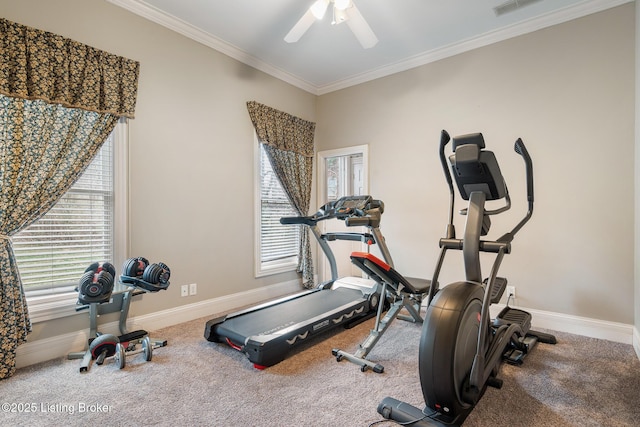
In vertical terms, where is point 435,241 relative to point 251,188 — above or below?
below

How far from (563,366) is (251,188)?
11.4 feet

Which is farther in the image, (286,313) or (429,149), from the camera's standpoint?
(429,149)

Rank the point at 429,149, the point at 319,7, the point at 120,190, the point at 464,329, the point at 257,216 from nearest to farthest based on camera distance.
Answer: the point at 464,329, the point at 319,7, the point at 120,190, the point at 429,149, the point at 257,216

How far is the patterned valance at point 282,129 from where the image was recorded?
13.4 feet

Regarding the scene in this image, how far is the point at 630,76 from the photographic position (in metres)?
2.84

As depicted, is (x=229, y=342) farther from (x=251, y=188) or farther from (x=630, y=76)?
(x=630, y=76)

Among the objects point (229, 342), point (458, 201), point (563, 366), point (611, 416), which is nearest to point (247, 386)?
point (229, 342)

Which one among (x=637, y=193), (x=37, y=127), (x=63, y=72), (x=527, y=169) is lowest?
(x=637, y=193)

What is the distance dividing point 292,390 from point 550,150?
10.6ft

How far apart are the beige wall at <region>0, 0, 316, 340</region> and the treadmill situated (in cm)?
84

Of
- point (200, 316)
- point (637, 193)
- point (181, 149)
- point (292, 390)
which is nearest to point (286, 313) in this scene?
point (292, 390)

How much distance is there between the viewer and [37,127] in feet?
7.91

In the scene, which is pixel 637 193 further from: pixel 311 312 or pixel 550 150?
pixel 311 312

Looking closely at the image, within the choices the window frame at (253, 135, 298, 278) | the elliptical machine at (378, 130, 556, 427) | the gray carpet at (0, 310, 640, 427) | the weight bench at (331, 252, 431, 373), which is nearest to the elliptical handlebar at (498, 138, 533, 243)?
the elliptical machine at (378, 130, 556, 427)
